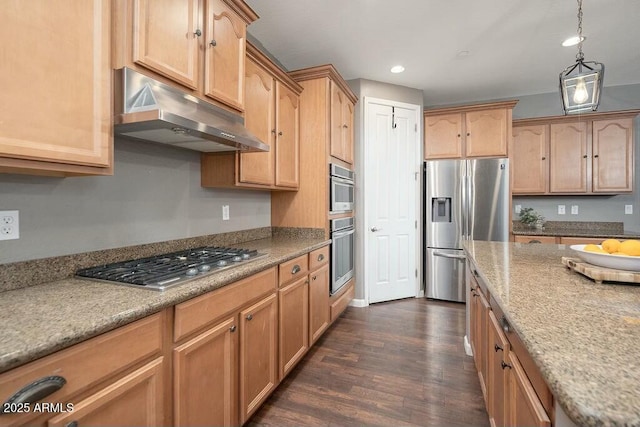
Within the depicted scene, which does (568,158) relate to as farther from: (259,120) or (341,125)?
(259,120)

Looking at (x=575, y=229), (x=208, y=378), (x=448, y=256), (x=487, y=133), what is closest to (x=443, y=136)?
(x=487, y=133)

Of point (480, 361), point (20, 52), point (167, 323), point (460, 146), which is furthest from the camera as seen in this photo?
point (460, 146)

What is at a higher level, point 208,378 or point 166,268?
point 166,268

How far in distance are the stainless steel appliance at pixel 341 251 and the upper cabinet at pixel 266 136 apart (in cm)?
60

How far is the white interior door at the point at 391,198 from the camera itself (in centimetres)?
359

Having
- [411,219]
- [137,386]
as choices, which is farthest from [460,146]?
[137,386]

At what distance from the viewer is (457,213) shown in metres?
3.66

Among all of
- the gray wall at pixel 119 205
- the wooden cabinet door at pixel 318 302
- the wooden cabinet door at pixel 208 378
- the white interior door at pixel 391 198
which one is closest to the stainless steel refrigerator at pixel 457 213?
the white interior door at pixel 391 198

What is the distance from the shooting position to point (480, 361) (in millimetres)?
1785

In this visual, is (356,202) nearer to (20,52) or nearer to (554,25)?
(554,25)

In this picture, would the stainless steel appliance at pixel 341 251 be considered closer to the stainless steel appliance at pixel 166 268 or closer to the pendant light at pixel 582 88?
the stainless steel appliance at pixel 166 268

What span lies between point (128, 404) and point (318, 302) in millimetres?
1624

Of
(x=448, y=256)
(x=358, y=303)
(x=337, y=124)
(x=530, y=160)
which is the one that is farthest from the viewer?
(x=530, y=160)

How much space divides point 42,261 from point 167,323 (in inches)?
24.9
